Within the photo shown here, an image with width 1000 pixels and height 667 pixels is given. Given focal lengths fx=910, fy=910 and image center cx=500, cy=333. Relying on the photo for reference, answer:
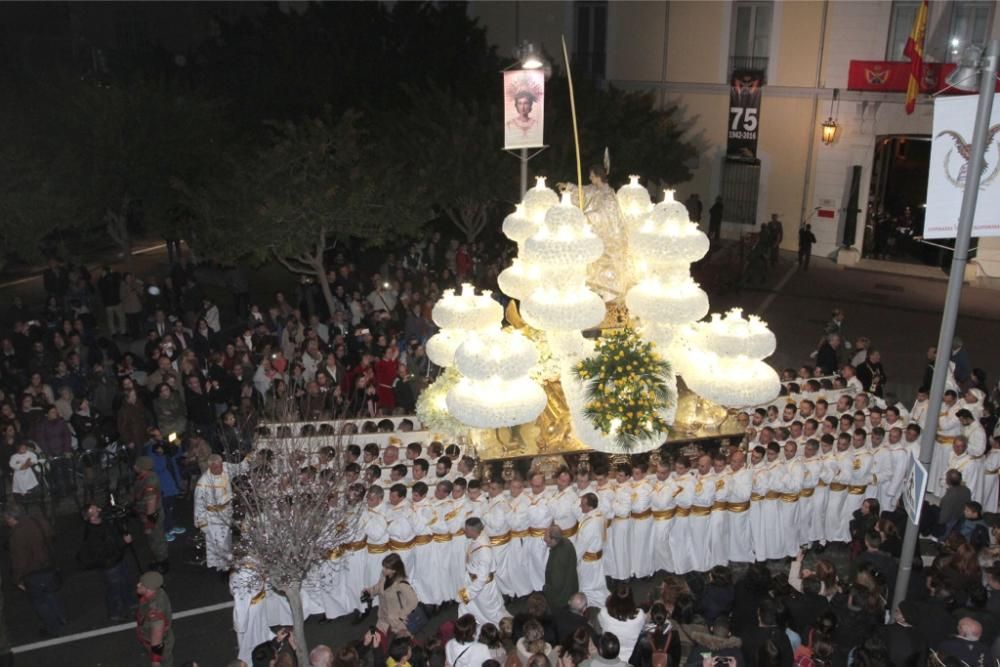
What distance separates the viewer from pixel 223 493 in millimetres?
10398

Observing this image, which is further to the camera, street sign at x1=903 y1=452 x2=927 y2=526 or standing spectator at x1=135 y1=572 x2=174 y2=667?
standing spectator at x1=135 y1=572 x2=174 y2=667

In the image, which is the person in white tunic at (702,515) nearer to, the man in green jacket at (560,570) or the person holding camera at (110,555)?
the man in green jacket at (560,570)

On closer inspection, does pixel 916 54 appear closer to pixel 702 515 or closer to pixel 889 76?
pixel 889 76

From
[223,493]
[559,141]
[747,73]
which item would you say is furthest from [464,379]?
[747,73]

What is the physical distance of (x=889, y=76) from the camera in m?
23.9

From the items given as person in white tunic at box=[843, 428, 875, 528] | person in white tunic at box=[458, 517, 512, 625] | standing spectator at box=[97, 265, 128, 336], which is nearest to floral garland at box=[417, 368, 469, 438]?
person in white tunic at box=[458, 517, 512, 625]

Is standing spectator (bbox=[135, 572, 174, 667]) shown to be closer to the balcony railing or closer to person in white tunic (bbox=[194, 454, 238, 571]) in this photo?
person in white tunic (bbox=[194, 454, 238, 571])

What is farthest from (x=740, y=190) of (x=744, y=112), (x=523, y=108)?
(x=523, y=108)

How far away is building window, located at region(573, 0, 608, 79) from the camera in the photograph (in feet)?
105

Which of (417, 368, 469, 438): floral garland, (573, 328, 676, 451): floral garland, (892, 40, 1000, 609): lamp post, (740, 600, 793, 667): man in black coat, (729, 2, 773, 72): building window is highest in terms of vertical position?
(729, 2, 773, 72): building window

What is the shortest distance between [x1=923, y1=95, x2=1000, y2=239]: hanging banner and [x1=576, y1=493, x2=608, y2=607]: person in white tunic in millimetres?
4516

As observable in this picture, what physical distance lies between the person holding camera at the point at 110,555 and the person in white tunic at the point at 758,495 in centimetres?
731

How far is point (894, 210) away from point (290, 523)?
25358 mm

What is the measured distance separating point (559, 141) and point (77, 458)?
14.2m
